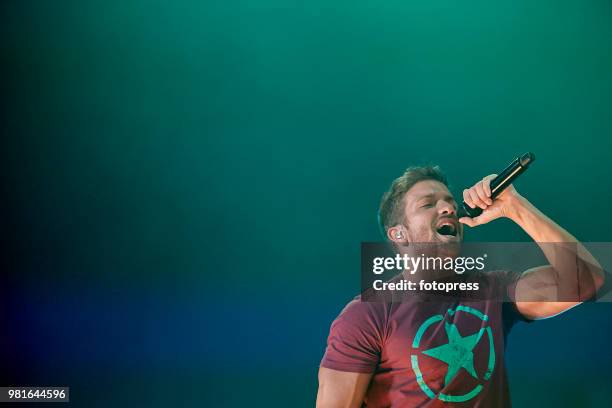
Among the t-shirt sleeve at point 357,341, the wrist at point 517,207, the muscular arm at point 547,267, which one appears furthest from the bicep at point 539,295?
the t-shirt sleeve at point 357,341

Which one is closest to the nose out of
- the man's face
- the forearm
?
the man's face

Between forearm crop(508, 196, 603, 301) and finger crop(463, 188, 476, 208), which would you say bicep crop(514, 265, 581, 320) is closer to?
forearm crop(508, 196, 603, 301)

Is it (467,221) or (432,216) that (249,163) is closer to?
(432,216)

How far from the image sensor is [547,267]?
1432mm

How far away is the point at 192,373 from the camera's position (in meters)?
1.82

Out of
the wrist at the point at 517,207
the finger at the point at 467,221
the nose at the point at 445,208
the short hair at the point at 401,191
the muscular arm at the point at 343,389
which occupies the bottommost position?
the muscular arm at the point at 343,389

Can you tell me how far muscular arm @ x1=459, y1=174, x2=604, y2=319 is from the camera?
4.54 feet

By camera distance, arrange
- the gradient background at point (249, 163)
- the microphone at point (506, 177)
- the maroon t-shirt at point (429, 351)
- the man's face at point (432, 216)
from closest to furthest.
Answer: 1. the microphone at point (506, 177)
2. the maroon t-shirt at point (429, 351)
3. the man's face at point (432, 216)
4. the gradient background at point (249, 163)

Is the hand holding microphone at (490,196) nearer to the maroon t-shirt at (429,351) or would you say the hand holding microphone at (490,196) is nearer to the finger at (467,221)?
the finger at (467,221)

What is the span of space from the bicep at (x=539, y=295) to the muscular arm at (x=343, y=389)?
427 millimetres

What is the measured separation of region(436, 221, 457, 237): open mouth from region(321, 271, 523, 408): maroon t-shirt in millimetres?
195

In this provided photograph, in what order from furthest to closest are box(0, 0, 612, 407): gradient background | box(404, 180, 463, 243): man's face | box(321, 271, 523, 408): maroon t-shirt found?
box(0, 0, 612, 407): gradient background < box(404, 180, 463, 243): man's face < box(321, 271, 523, 408): maroon t-shirt

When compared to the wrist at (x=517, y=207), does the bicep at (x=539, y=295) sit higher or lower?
lower

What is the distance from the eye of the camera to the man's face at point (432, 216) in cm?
158
